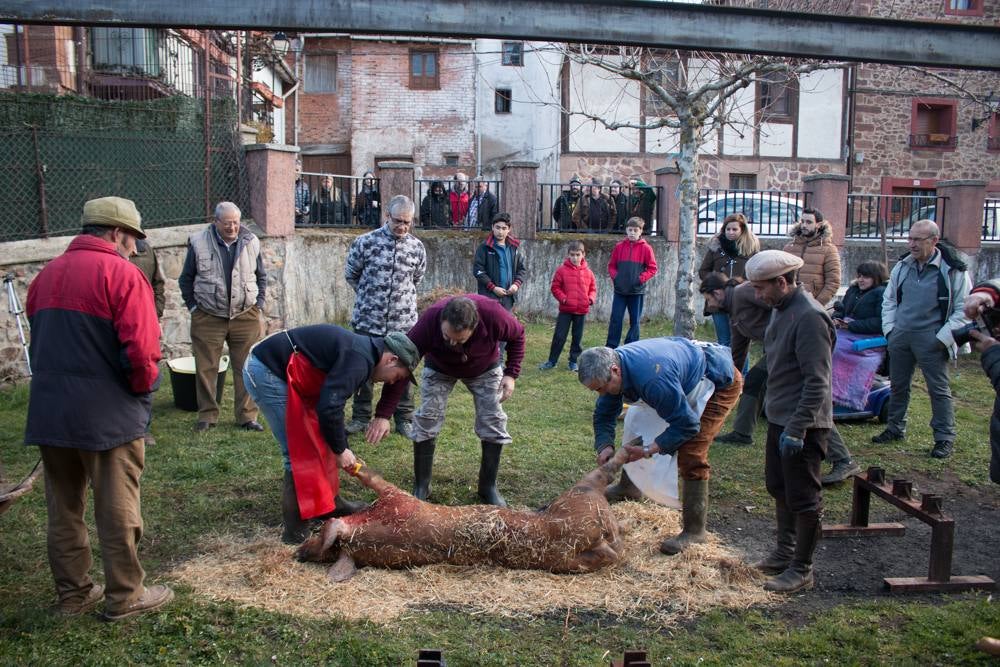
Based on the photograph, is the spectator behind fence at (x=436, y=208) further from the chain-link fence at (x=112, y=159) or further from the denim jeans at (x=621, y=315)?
the denim jeans at (x=621, y=315)

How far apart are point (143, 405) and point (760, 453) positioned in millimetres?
5319

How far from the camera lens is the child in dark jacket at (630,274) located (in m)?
11.3

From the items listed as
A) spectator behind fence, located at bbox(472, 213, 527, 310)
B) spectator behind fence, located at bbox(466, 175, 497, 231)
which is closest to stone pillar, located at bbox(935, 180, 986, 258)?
spectator behind fence, located at bbox(466, 175, 497, 231)

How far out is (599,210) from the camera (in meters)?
15.6

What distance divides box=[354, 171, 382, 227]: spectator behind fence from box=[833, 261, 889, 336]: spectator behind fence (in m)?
8.45

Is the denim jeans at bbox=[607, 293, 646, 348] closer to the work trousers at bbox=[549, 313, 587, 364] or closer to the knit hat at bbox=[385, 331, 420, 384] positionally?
the work trousers at bbox=[549, 313, 587, 364]

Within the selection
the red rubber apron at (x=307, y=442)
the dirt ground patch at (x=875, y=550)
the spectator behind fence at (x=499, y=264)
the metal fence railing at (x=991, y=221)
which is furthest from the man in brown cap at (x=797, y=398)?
the metal fence railing at (x=991, y=221)

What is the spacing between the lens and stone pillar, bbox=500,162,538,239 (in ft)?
48.8

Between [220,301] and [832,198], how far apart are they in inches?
456

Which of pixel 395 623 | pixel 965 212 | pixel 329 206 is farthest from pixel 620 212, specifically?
pixel 395 623

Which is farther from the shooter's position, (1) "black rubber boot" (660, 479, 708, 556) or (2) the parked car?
(2) the parked car

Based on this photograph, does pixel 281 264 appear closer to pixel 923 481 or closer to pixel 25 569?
pixel 25 569

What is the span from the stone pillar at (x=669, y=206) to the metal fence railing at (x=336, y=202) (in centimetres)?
510

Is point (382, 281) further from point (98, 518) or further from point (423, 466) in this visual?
point (98, 518)
